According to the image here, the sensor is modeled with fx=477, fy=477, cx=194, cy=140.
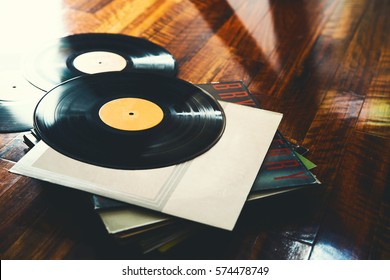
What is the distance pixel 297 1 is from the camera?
1758 mm

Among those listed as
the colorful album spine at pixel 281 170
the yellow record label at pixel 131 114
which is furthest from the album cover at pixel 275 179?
the yellow record label at pixel 131 114

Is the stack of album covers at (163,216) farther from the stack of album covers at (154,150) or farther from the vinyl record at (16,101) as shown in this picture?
the vinyl record at (16,101)

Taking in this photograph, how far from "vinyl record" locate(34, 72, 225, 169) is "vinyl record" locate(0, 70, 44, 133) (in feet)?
0.39

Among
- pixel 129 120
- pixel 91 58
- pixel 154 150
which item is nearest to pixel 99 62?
pixel 91 58

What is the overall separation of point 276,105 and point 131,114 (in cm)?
40

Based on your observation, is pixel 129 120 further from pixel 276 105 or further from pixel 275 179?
pixel 276 105

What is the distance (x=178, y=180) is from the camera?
78 centimetres

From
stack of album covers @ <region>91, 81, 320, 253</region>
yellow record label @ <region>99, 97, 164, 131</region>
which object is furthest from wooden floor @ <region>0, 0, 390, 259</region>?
yellow record label @ <region>99, 97, 164, 131</region>

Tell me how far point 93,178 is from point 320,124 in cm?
56

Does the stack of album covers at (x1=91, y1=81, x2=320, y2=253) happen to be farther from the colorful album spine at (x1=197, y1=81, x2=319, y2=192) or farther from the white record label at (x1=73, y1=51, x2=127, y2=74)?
the white record label at (x1=73, y1=51, x2=127, y2=74)
